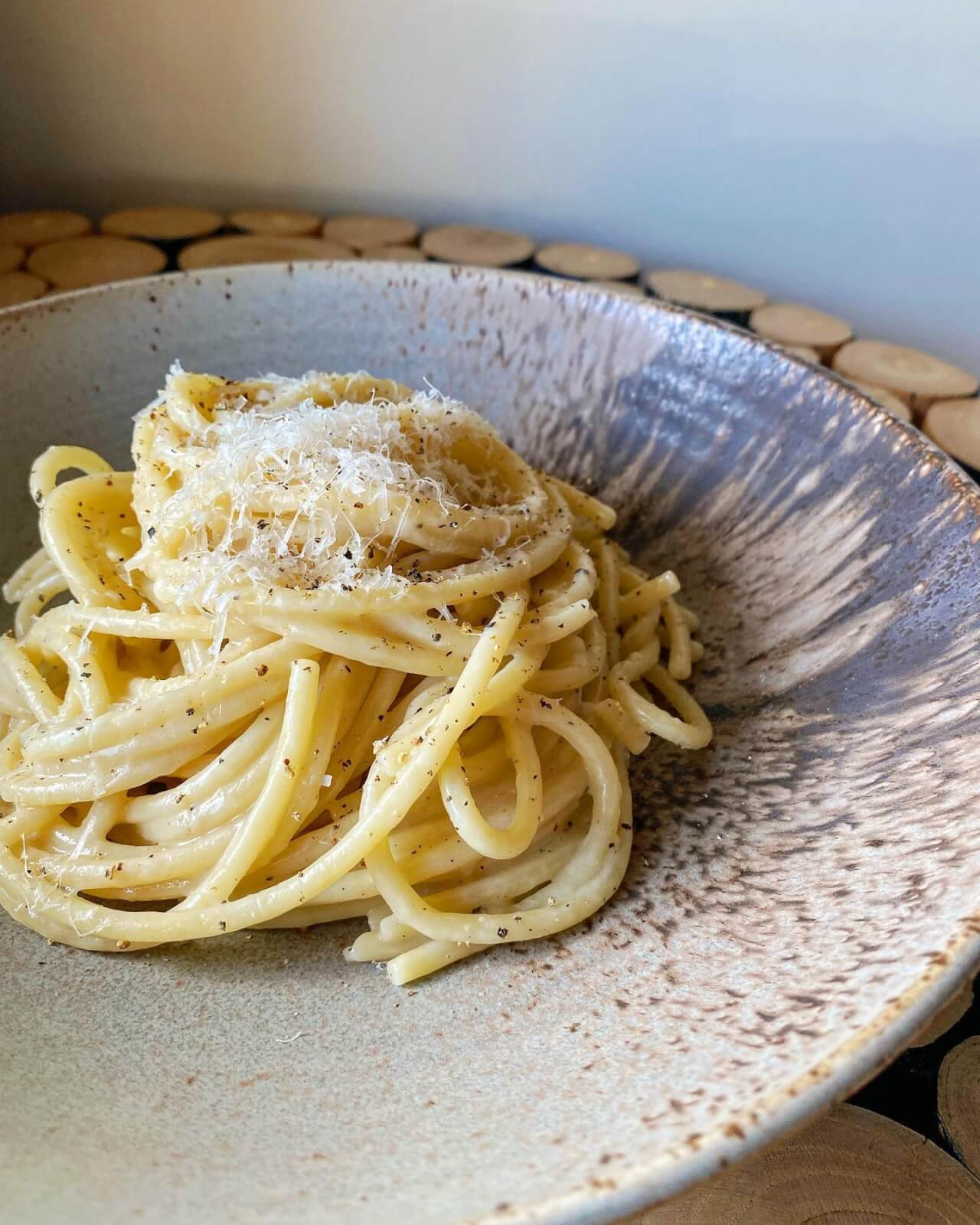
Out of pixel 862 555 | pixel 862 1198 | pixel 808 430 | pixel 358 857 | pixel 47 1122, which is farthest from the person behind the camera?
pixel 808 430

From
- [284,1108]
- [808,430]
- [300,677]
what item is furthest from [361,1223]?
[808,430]

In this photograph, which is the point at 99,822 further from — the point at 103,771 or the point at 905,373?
the point at 905,373

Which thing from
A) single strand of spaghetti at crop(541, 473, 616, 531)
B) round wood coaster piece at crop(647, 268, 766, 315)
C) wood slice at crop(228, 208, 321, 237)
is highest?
round wood coaster piece at crop(647, 268, 766, 315)

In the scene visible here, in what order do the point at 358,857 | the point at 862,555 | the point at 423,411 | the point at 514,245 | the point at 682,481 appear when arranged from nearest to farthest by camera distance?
1. the point at 358,857
2. the point at 423,411
3. the point at 862,555
4. the point at 682,481
5. the point at 514,245

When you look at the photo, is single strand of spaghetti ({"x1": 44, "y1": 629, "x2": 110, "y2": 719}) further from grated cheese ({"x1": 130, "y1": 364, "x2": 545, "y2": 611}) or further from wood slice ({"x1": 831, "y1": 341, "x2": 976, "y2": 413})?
wood slice ({"x1": 831, "y1": 341, "x2": 976, "y2": 413})

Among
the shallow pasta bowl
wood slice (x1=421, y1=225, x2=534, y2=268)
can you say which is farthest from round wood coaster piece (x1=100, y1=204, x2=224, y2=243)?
the shallow pasta bowl

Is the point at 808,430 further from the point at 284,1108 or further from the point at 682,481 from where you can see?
the point at 284,1108

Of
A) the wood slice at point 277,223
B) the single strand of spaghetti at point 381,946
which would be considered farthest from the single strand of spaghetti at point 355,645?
the wood slice at point 277,223
